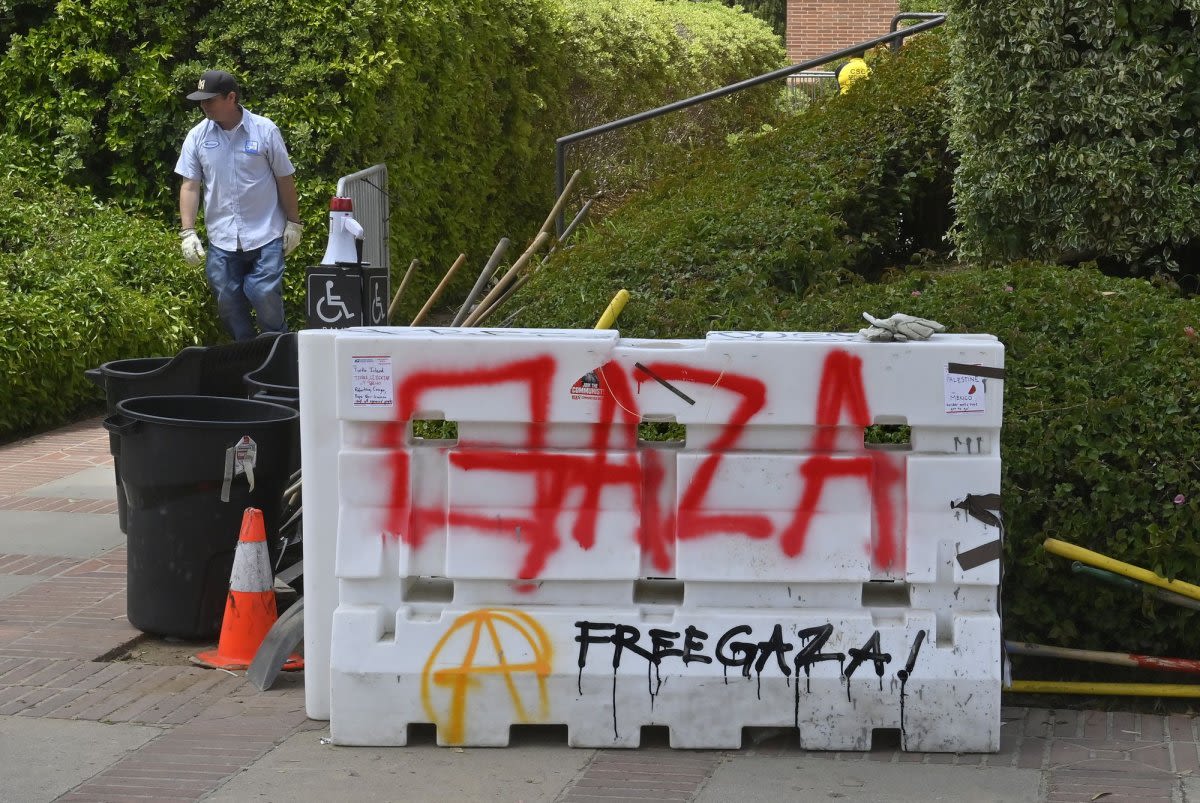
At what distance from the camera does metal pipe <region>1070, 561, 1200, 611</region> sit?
485 centimetres

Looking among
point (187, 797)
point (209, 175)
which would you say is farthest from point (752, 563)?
point (209, 175)

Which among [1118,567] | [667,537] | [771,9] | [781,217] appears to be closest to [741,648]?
[667,537]

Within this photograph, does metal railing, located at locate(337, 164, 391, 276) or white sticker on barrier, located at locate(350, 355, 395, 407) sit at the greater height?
metal railing, located at locate(337, 164, 391, 276)

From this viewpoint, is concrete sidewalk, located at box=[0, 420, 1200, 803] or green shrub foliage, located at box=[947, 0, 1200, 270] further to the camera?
green shrub foliage, located at box=[947, 0, 1200, 270]

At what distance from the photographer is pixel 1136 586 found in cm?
486

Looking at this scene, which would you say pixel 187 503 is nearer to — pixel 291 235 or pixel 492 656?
pixel 492 656

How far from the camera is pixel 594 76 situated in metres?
17.5

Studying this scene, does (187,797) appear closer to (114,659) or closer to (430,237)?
(114,659)

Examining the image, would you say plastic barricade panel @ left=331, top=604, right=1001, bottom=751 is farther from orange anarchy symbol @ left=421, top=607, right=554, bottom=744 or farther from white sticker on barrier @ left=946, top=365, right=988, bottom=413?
white sticker on barrier @ left=946, top=365, right=988, bottom=413

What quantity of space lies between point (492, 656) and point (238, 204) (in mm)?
5926

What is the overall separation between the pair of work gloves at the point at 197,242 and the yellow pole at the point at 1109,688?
6.33 meters

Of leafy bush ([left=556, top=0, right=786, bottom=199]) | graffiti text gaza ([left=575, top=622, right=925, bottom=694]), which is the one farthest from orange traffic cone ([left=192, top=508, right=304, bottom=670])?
leafy bush ([left=556, top=0, right=786, bottom=199])

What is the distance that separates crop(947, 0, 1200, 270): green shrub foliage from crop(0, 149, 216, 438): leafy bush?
569 cm

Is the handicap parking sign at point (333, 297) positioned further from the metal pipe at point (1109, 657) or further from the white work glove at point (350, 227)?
the metal pipe at point (1109, 657)
